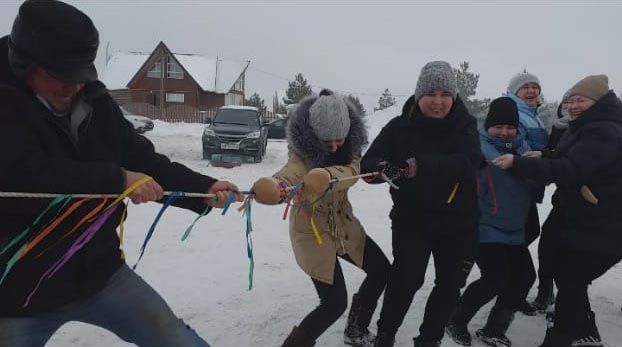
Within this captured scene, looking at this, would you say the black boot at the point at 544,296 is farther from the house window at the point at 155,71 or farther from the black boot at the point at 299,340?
the house window at the point at 155,71

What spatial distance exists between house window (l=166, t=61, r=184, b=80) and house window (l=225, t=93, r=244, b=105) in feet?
13.8

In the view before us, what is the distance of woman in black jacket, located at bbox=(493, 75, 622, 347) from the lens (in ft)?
9.68

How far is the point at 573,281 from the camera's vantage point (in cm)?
308

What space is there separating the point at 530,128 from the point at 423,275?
1.58m

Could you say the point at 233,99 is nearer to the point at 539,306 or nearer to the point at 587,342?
the point at 539,306

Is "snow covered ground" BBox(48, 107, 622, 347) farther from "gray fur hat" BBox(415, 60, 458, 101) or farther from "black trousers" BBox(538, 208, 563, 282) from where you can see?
"gray fur hat" BBox(415, 60, 458, 101)

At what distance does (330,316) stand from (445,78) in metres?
1.58

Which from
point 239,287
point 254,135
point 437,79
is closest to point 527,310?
point 437,79

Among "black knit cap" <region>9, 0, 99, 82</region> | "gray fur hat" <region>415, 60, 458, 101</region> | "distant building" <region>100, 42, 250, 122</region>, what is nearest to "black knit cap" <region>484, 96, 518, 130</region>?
"gray fur hat" <region>415, 60, 458, 101</region>

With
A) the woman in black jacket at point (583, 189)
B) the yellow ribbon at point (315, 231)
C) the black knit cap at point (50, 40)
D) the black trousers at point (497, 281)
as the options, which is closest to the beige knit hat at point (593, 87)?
the woman in black jacket at point (583, 189)

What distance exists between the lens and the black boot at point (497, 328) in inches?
133

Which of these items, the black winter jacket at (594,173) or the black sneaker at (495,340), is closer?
the black winter jacket at (594,173)

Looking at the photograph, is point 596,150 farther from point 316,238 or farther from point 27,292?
point 27,292

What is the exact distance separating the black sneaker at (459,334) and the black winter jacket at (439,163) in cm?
88
